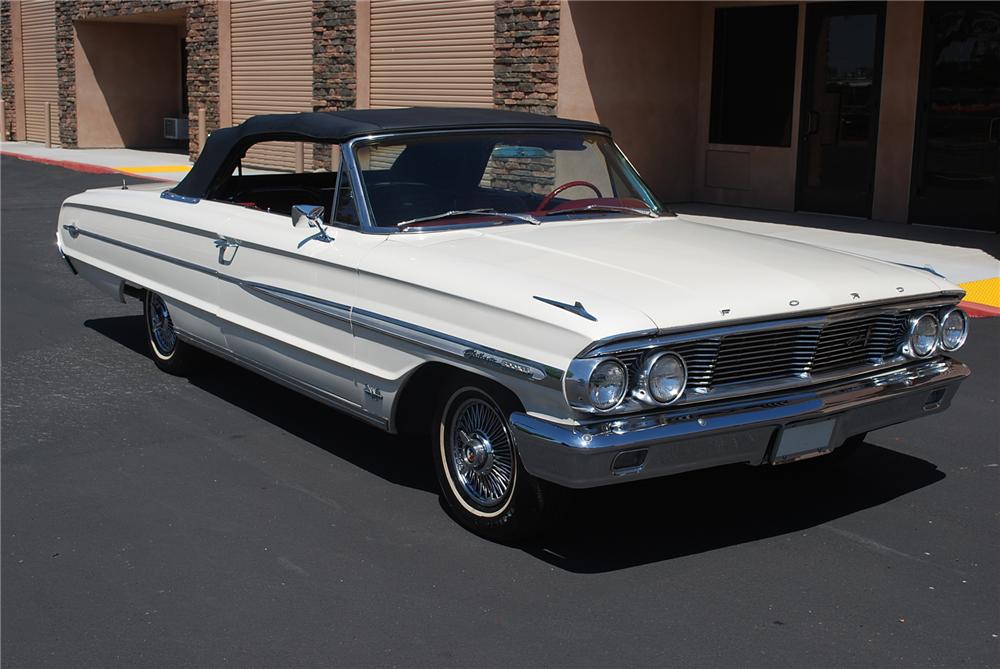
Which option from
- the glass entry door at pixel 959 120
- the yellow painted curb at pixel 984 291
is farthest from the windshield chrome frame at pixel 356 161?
the glass entry door at pixel 959 120

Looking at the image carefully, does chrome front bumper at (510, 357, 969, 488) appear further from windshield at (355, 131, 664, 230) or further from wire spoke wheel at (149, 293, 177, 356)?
wire spoke wheel at (149, 293, 177, 356)

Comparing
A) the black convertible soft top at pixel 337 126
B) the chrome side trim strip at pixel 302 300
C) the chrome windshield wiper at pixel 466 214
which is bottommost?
the chrome side trim strip at pixel 302 300

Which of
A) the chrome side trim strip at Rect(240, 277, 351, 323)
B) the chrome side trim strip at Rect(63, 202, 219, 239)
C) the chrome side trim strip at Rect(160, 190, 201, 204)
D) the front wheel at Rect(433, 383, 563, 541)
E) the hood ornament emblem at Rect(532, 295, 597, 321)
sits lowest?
the front wheel at Rect(433, 383, 563, 541)

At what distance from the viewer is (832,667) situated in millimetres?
3713

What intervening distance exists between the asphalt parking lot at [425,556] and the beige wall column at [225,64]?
17797mm

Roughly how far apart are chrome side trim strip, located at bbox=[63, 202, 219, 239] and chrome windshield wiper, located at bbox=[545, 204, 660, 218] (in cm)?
188

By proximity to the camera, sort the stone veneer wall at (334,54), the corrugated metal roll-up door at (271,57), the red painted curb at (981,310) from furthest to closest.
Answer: the corrugated metal roll-up door at (271,57)
the stone veneer wall at (334,54)
the red painted curb at (981,310)

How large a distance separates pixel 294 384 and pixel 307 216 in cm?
82

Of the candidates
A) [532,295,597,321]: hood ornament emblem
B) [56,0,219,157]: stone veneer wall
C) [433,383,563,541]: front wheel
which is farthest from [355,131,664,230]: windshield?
[56,0,219,157]: stone veneer wall

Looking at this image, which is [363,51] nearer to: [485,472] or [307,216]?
[307,216]

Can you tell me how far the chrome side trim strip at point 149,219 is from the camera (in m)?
6.45

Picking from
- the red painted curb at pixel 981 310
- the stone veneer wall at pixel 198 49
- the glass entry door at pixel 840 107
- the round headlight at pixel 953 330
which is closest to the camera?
the round headlight at pixel 953 330

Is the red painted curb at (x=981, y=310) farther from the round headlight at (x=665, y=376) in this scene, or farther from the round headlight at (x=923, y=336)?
the round headlight at (x=665, y=376)

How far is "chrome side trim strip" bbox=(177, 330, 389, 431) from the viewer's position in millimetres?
5269
